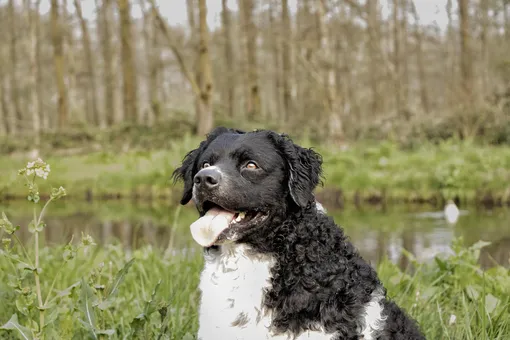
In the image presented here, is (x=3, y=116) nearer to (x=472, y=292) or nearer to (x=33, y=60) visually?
(x=33, y=60)

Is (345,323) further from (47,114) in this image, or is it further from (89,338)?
(47,114)

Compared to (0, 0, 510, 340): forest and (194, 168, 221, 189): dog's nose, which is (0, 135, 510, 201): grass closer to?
(0, 0, 510, 340): forest

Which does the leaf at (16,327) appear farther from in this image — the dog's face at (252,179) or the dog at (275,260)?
the dog's face at (252,179)

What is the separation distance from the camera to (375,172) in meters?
16.3

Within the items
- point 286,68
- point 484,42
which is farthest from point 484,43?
point 286,68

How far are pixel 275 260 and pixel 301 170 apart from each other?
0.55 metres

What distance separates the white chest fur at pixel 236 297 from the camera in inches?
114

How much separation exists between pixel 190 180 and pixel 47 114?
170 ft

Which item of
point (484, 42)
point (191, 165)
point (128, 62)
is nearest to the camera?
point (191, 165)

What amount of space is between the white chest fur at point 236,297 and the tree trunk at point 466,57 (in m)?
19.1

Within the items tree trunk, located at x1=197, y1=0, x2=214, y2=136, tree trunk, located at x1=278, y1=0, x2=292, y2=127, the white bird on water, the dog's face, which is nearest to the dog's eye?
the dog's face

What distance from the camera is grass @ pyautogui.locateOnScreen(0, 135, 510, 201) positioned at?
14789mm

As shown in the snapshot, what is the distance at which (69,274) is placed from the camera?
18.2 ft

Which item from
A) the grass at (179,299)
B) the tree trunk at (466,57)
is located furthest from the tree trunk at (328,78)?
the grass at (179,299)
